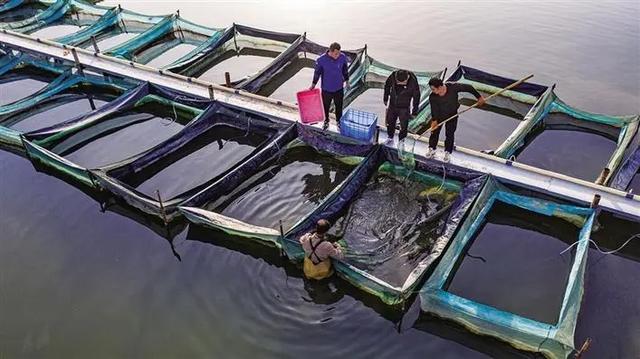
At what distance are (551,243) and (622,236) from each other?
1394 millimetres

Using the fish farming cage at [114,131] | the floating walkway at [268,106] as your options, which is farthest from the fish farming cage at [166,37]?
the fish farming cage at [114,131]

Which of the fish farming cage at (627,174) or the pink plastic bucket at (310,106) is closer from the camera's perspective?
the fish farming cage at (627,174)

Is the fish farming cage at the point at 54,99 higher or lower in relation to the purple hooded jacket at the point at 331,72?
lower

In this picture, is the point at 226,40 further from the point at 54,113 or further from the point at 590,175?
the point at 590,175

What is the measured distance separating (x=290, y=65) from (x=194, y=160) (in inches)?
233

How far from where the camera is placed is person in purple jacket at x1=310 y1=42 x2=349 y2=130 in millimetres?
10094

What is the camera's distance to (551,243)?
9344 mm

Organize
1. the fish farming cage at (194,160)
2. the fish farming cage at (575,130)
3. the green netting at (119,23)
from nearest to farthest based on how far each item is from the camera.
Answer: the fish farming cage at (194,160)
the fish farming cage at (575,130)
the green netting at (119,23)

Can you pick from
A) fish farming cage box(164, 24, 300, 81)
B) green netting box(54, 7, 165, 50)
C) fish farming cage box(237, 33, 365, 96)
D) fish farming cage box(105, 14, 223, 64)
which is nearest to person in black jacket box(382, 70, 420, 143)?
fish farming cage box(237, 33, 365, 96)

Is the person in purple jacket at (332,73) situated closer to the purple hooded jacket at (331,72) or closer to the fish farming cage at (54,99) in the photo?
the purple hooded jacket at (331,72)

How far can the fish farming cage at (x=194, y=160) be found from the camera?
9758 millimetres

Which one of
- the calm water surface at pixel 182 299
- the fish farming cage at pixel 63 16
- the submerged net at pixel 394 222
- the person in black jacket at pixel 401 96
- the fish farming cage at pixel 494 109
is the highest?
the person in black jacket at pixel 401 96

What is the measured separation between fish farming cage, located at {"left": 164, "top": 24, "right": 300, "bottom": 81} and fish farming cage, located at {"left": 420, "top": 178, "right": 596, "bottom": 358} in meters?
9.47

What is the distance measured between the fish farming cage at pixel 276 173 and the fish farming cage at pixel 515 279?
2.57m
